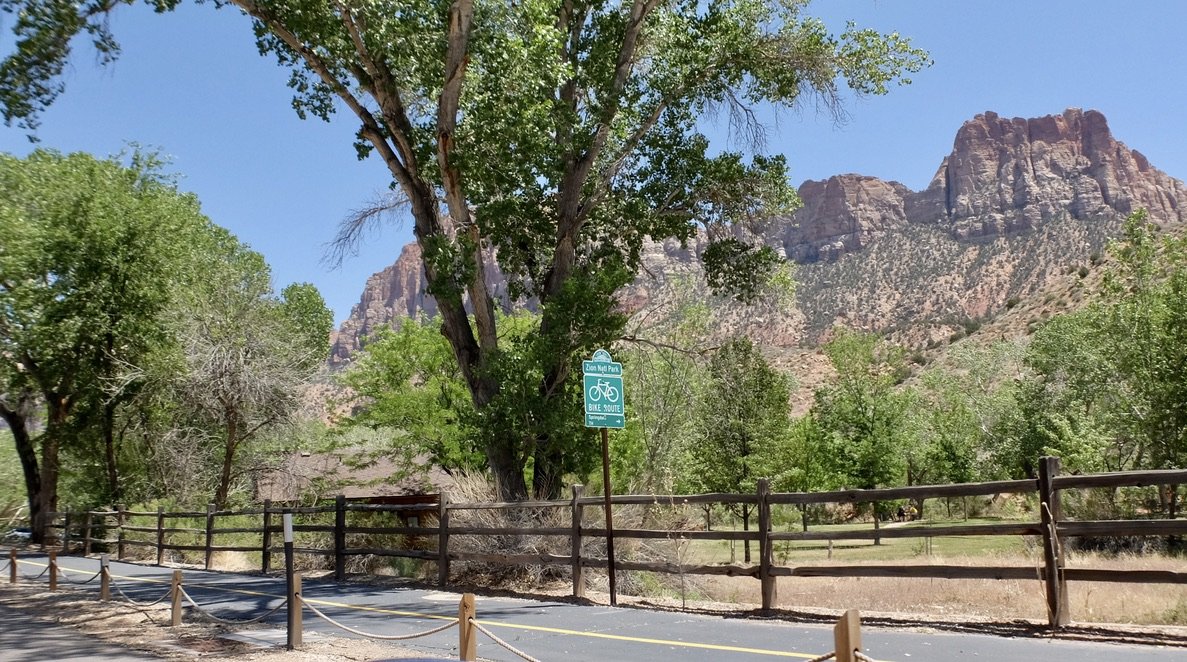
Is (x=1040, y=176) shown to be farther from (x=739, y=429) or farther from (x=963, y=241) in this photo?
(x=739, y=429)

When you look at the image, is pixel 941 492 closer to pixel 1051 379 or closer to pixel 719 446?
pixel 719 446

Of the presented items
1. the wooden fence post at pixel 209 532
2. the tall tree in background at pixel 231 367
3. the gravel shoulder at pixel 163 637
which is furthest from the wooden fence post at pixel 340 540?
the tall tree in background at pixel 231 367

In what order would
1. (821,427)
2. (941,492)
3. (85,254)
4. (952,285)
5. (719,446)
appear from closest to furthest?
(941,492) → (85,254) → (719,446) → (821,427) → (952,285)

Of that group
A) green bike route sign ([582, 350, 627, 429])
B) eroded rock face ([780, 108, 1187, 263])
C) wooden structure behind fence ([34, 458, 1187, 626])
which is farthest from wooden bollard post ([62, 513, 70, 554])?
eroded rock face ([780, 108, 1187, 263])

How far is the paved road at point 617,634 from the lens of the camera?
7863 millimetres

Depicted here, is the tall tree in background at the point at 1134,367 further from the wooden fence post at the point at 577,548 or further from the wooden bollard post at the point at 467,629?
the wooden bollard post at the point at 467,629

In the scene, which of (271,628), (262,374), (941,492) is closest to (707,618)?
(941,492)

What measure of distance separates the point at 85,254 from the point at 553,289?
19928 millimetres

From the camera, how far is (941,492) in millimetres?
9719

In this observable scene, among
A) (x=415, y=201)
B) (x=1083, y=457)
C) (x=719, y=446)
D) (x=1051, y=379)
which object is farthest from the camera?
(x=1051, y=379)

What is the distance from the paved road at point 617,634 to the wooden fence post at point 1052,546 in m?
0.57

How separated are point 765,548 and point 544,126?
8.70 m

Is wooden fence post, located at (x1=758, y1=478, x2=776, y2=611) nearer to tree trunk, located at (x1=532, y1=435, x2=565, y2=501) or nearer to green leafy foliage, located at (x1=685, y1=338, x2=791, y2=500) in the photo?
tree trunk, located at (x1=532, y1=435, x2=565, y2=501)

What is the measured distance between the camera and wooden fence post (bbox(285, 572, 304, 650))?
385 inches
